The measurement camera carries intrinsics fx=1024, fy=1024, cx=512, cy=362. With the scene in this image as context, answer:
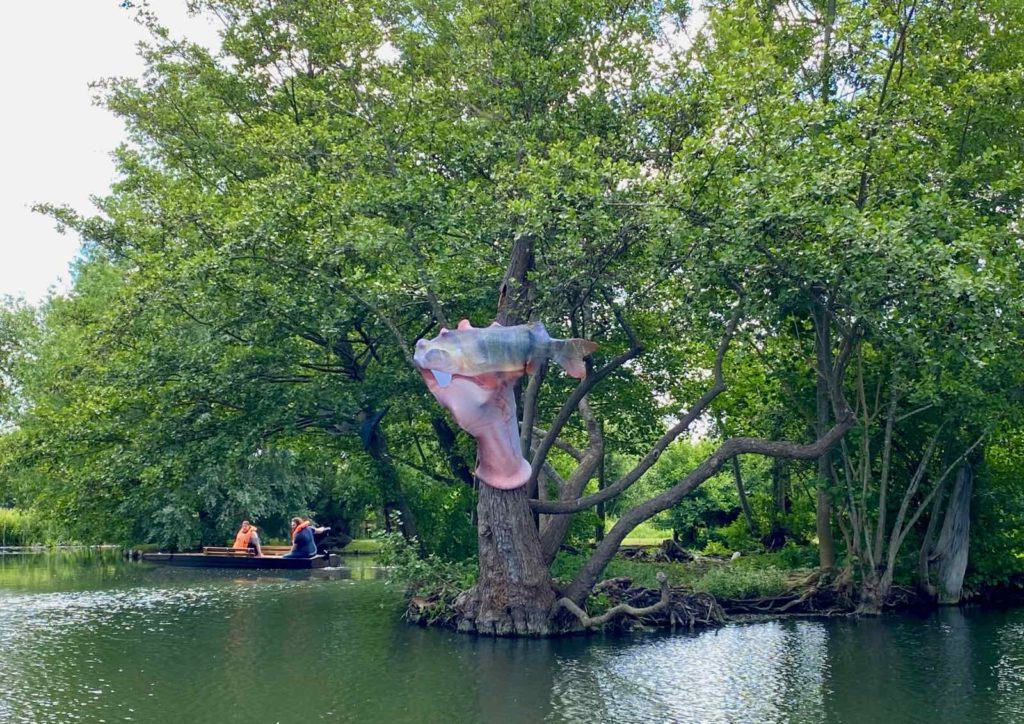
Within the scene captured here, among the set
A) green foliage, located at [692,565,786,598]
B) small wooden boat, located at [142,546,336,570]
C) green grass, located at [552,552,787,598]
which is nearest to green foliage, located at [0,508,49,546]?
small wooden boat, located at [142,546,336,570]

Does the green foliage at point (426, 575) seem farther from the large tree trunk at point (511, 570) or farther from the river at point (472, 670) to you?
the large tree trunk at point (511, 570)

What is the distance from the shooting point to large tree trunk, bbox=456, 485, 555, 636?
660 inches

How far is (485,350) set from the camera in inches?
583

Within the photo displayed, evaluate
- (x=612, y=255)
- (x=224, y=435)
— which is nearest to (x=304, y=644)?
(x=224, y=435)

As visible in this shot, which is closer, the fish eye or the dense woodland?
the fish eye

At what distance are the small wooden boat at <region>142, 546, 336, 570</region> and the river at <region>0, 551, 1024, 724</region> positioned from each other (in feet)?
28.6

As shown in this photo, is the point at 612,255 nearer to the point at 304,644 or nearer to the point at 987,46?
the point at 304,644

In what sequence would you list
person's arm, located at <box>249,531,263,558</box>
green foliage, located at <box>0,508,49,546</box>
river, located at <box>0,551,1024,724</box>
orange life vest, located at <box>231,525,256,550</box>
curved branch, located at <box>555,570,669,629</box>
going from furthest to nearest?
green foliage, located at <box>0,508,49,546</box>, orange life vest, located at <box>231,525,256,550</box>, person's arm, located at <box>249,531,263,558</box>, curved branch, located at <box>555,570,669,629</box>, river, located at <box>0,551,1024,724</box>

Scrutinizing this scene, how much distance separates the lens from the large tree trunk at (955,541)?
21.8 metres

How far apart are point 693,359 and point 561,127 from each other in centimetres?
816

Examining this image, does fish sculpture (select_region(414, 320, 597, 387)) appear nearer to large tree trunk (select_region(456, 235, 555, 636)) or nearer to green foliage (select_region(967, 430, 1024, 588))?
large tree trunk (select_region(456, 235, 555, 636))

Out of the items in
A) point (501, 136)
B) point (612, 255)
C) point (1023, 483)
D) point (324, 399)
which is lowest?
point (1023, 483)

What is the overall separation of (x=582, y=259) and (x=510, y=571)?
523 centimetres

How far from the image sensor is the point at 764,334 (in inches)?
767
